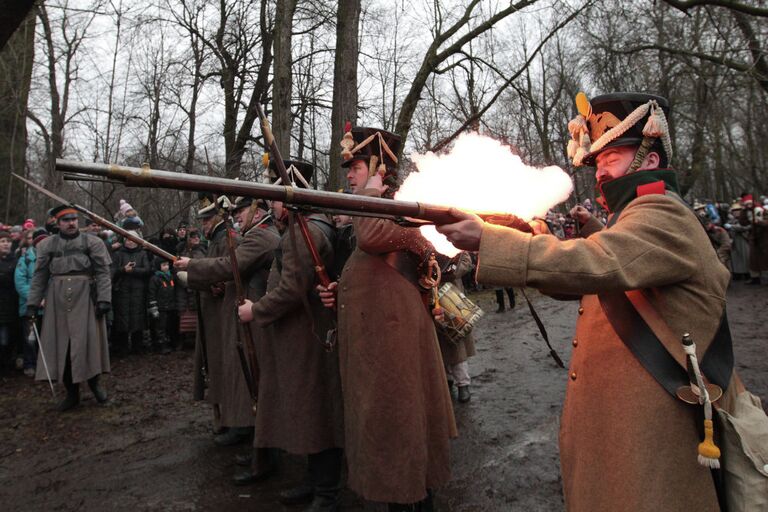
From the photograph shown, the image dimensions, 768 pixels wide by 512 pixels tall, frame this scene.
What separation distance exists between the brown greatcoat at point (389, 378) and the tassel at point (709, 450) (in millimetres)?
1692

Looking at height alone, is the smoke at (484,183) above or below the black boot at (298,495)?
above

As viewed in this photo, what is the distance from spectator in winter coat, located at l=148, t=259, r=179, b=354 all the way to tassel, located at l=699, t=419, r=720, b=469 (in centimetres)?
938

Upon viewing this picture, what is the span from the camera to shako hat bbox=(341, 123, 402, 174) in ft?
11.7

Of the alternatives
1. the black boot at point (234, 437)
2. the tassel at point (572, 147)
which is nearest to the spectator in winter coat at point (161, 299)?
the black boot at point (234, 437)

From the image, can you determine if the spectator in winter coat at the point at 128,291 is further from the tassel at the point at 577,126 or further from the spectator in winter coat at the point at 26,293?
the tassel at the point at 577,126

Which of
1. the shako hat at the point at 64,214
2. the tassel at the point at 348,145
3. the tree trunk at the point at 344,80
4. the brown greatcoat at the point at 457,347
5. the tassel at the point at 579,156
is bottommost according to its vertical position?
the brown greatcoat at the point at 457,347

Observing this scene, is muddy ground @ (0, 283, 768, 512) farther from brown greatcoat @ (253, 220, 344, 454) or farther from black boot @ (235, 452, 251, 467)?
brown greatcoat @ (253, 220, 344, 454)

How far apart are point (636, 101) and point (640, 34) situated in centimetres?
1197

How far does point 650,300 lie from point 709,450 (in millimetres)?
545

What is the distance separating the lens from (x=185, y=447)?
17.5 ft

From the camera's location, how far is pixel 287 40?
7883 millimetres

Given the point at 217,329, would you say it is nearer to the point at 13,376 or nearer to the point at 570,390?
the point at 570,390

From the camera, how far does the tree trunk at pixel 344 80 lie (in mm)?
7766

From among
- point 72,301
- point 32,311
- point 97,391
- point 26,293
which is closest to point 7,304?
point 26,293
